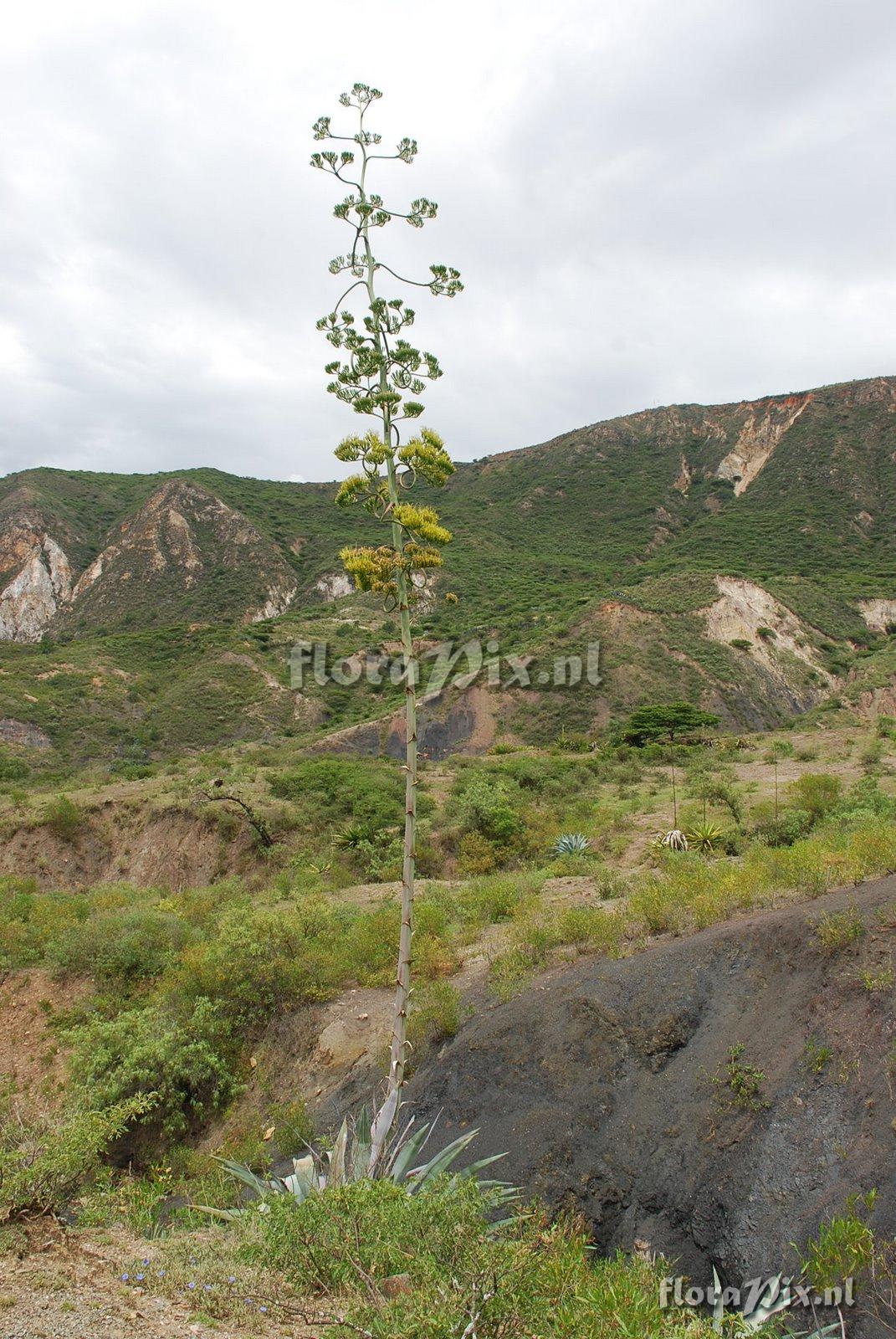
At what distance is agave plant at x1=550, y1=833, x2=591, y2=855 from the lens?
16.3 metres

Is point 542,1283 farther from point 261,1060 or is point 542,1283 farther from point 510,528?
point 510,528

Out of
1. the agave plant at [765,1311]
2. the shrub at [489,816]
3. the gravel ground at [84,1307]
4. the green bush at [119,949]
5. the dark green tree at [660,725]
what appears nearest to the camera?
the gravel ground at [84,1307]

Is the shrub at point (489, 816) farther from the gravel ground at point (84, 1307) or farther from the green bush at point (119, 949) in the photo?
the gravel ground at point (84, 1307)

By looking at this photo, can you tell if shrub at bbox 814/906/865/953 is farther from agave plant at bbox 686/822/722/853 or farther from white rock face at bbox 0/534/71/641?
white rock face at bbox 0/534/71/641

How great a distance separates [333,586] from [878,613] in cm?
4389

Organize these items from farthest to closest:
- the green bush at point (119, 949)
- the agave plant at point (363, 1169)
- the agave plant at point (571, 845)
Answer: the agave plant at point (571, 845), the green bush at point (119, 949), the agave plant at point (363, 1169)

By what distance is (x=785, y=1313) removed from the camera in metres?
3.78

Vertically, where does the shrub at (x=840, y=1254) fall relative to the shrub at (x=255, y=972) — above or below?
above

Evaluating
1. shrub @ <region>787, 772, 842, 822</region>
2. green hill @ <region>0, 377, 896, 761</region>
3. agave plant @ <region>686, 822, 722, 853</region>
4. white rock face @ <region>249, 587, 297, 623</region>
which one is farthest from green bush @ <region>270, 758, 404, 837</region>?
white rock face @ <region>249, 587, 297, 623</region>

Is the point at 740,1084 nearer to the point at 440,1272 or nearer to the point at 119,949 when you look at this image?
the point at 440,1272

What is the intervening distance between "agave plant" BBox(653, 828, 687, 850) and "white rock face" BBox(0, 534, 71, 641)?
70.2 m

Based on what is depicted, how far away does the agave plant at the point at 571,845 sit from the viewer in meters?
16.3

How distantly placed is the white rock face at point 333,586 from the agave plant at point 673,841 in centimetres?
5686

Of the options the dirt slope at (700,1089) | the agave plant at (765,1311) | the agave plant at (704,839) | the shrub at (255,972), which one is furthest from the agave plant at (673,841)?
the agave plant at (765,1311)
